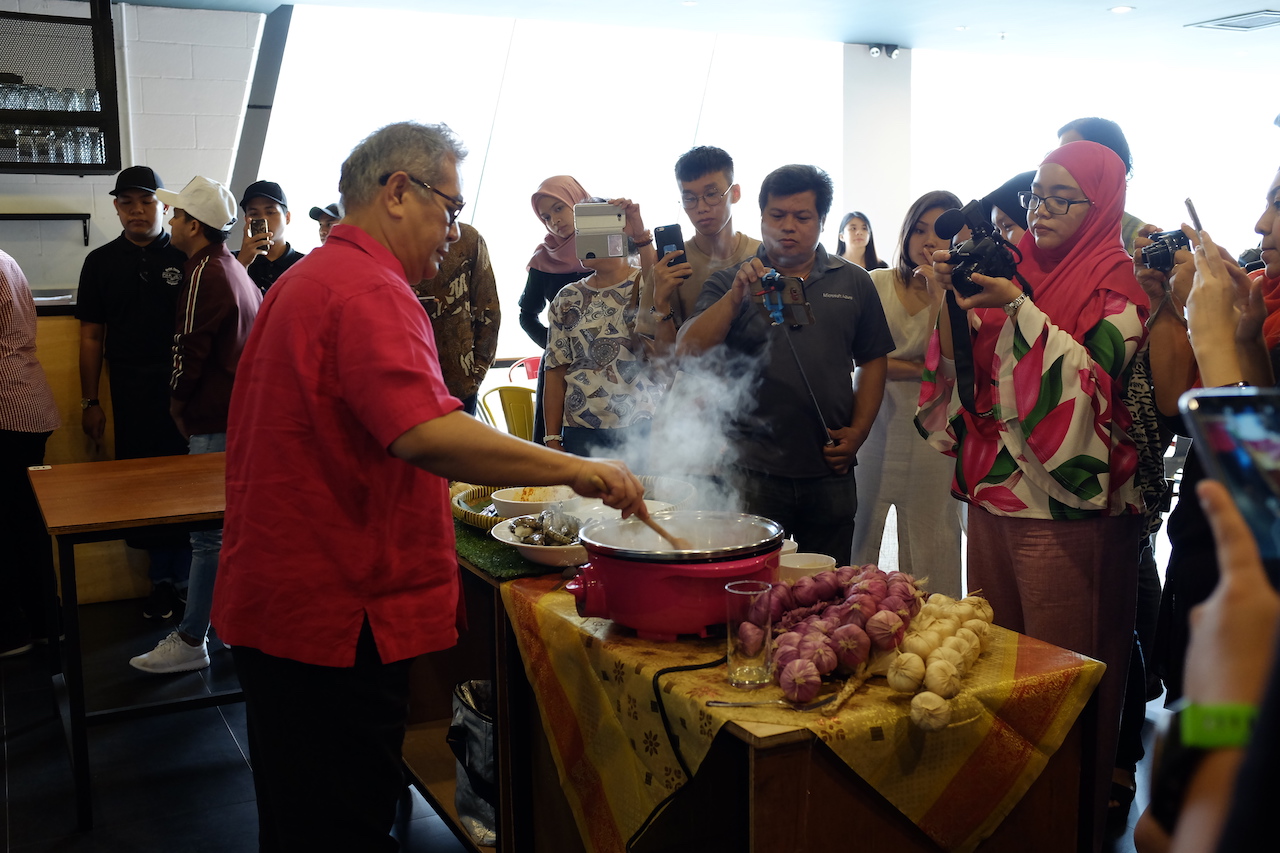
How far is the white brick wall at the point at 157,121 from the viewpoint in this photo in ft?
18.6

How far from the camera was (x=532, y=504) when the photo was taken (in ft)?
7.50

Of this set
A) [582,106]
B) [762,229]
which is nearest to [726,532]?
[762,229]

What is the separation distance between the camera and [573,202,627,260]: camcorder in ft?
9.69

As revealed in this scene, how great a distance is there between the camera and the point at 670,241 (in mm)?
2768

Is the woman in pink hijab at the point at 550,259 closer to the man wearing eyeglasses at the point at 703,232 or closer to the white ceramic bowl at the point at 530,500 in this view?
the man wearing eyeglasses at the point at 703,232

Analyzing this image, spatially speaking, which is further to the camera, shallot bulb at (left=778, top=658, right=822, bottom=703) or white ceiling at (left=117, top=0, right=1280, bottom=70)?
white ceiling at (left=117, top=0, right=1280, bottom=70)

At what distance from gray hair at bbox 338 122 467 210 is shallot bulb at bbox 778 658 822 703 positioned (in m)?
0.89

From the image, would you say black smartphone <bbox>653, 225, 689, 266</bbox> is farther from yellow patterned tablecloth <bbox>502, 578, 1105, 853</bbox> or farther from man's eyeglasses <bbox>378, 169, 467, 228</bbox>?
yellow patterned tablecloth <bbox>502, 578, 1105, 853</bbox>

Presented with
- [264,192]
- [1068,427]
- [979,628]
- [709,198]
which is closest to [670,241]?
[709,198]

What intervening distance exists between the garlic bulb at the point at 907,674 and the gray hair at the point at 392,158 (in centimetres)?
97

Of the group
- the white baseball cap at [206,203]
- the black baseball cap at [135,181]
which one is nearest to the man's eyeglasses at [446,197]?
the white baseball cap at [206,203]

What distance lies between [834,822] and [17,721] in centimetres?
291

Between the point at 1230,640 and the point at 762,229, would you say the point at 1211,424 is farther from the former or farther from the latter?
the point at 762,229

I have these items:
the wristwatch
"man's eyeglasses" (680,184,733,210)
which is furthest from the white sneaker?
the wristwatch
